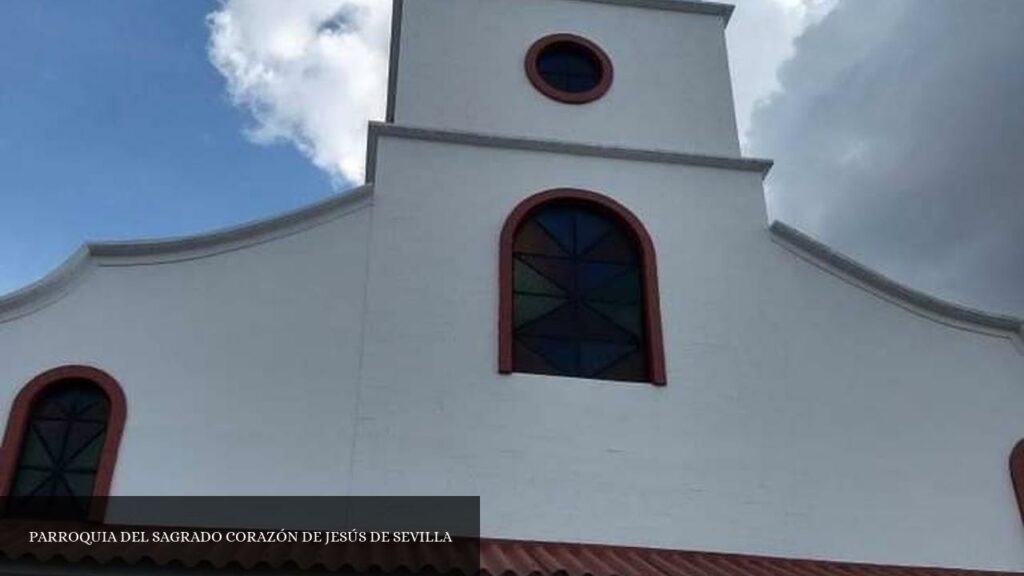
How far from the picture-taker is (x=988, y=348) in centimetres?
916

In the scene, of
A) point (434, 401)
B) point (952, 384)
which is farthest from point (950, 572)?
point (434, 401)

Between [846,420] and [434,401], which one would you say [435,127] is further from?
[846,420]

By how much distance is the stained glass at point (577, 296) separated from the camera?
8.64 meters

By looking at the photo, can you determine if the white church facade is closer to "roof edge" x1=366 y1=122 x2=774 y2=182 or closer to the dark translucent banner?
"roof edge" x1=366 y1=122 x2=774 y2=182

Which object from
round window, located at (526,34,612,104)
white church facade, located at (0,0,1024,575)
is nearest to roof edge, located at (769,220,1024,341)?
white church facade, located at (0,0,1024,575)

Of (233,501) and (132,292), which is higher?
(132,292)

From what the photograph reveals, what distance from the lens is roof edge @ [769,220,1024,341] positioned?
9.19 metres

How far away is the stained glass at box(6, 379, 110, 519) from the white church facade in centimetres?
3

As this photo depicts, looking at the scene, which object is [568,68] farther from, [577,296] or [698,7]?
[577,296]

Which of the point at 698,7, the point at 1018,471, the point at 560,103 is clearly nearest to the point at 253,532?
the point at 560,103

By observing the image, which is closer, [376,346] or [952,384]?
[376,346]

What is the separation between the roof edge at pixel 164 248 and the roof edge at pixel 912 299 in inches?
161

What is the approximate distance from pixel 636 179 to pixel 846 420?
9.21 feet

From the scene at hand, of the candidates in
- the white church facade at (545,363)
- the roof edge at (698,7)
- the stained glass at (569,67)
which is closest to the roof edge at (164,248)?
the white church facade at (545,363)
